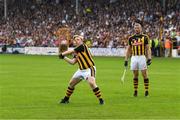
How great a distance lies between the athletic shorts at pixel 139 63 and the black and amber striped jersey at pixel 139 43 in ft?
0.52

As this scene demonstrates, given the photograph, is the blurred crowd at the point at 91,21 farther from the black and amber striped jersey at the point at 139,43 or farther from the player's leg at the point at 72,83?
the player's leg at the point at 72,83

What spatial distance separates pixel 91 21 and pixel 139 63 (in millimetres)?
41477

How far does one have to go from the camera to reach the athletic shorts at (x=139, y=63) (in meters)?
20.2

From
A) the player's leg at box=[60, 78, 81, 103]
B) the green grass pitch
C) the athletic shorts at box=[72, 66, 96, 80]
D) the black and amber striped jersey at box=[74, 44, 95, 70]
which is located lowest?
the green grass pitch

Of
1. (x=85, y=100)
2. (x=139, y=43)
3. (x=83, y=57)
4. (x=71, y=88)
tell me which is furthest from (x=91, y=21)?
(x=83, y=57)

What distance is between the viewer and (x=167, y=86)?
2433 cm

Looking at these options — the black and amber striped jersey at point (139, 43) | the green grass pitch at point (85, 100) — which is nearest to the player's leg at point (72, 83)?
the green grass pitch at point (85, 100)

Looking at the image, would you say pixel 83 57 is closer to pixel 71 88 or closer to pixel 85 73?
pixel 85 73

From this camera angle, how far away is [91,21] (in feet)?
202

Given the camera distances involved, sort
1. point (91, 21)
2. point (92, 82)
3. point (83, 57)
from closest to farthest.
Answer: point (92, 82) < point (83, 57) < point (91, 21)

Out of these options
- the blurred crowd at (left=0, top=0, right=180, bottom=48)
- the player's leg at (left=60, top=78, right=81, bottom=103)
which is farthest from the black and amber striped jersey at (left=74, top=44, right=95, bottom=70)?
the blurred crowd at (left=0, top=0, right=180, bottom=48)

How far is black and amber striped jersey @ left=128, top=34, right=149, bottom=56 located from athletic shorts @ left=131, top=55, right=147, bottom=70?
0.16m

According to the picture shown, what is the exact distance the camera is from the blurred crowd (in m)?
56.1

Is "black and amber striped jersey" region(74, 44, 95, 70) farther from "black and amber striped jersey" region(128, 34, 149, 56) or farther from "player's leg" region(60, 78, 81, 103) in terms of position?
"black and amber striped jersey" region(128, 34, 149, 56)
